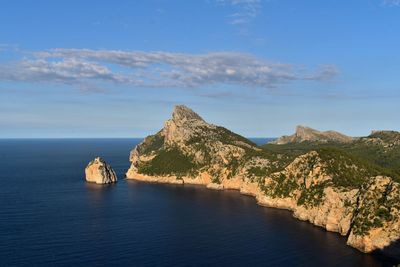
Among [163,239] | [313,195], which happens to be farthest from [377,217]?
[163,239]

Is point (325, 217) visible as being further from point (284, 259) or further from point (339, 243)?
point (284, 259)

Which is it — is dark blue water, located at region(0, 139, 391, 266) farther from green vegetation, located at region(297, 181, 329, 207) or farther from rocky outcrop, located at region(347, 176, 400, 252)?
green vegetation, located at region(297, 181, 329, 207)

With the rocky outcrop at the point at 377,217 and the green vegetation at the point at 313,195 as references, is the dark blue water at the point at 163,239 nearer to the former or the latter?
the rocky outcrop at the point at 377,217

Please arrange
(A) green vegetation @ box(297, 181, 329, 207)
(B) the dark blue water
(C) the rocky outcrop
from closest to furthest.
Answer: (B) the dark blue water < (C) the rocky outcrop < (A) green vegetation @ box(297, 181, 329, 207)

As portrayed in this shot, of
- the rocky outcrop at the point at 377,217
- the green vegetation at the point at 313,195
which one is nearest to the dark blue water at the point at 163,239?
the rocky outcrop at the point at 377,217

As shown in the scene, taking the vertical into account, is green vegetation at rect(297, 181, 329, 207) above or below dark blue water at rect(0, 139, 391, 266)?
above

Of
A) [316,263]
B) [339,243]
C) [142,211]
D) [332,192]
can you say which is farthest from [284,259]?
[142,211]

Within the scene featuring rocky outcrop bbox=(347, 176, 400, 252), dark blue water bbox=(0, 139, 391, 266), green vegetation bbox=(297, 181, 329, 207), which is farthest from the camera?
green vegetation bbox=(297, 181, 329, 207)

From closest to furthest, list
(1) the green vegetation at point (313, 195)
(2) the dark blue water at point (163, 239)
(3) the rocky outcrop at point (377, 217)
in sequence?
1. (2) the dark blue water at point (163, 239)
2. (3) the rocky outcrop at point (377, 217)
3. (1) the green vegetation at point (313, 195)

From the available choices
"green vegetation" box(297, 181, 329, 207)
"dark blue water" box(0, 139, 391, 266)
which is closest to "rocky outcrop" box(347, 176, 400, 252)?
"dark blue water" box(0, 139, 391, 266)

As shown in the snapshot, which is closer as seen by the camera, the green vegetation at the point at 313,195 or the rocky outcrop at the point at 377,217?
the rocky outcrop at the point at 377,217

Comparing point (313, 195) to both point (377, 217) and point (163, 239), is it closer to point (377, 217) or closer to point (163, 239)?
point (377, 217)
